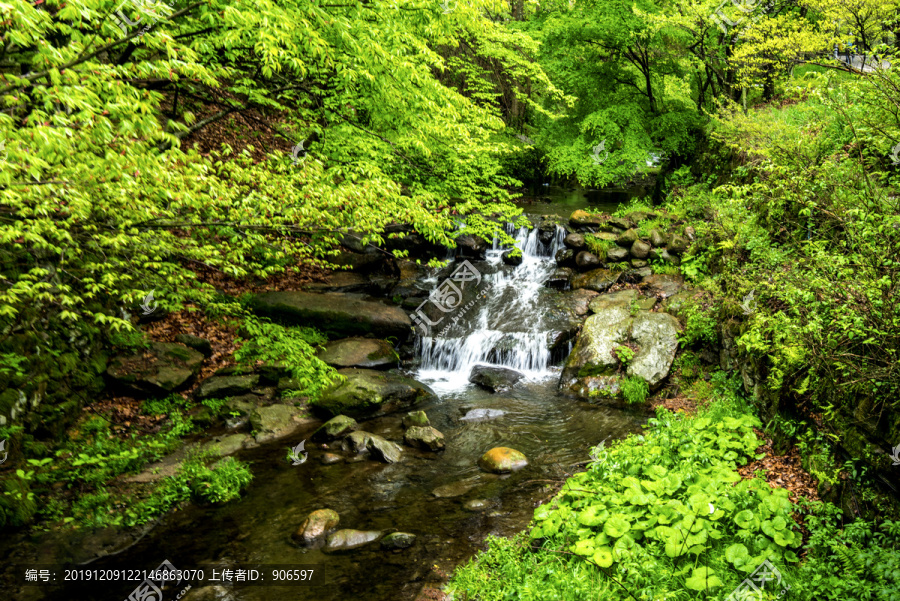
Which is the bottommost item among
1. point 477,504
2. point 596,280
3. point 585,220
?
point 477,504

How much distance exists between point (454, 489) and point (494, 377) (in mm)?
4485

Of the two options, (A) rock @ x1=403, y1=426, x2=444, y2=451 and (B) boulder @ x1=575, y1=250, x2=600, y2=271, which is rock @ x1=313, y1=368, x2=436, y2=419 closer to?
(A) rock @ x1=403, y1=426, x2=444, y2=451

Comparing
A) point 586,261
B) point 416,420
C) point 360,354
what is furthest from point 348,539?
point 586,261

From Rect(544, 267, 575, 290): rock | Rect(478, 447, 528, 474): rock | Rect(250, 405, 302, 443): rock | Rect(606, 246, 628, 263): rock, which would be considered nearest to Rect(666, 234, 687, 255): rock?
Rect(606, 246, 628, 263): rock

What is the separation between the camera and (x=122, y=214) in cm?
506

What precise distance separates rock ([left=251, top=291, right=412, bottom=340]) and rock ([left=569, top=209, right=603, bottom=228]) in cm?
725

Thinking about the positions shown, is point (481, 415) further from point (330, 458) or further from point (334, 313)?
point (334, 313)

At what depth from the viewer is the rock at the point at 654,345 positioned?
9774mm

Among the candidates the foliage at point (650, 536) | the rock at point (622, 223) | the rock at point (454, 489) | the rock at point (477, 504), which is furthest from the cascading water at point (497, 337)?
the foliage at point (650, 536)

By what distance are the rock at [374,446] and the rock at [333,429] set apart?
27 cm

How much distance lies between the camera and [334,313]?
11.9 metres

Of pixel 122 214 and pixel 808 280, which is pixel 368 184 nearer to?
pixel 122 214

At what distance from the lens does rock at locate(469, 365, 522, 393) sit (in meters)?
11.1

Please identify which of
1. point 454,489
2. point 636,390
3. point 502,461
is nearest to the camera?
point 454,489
